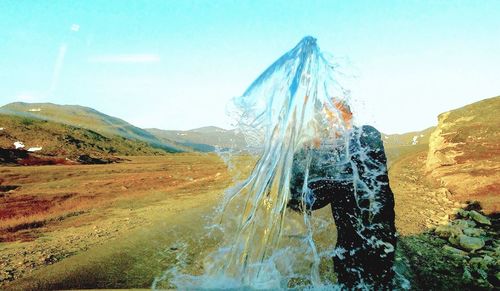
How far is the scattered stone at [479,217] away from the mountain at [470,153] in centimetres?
92

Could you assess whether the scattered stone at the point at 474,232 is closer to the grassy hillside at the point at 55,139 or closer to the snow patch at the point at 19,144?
the grassy hillside at the point at 55,139

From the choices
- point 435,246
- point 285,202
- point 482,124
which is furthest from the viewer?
point 482,124

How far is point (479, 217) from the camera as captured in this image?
383 inches

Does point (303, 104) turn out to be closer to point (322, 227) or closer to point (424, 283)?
point (424, 283)

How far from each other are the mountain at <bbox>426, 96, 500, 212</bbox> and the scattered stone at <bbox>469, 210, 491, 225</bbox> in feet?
3.03

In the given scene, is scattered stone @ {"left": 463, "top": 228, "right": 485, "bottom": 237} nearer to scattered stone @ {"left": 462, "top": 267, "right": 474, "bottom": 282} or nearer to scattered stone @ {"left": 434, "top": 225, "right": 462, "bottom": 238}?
scattered stone @ {"left": 434, "top": 225, "right": 462, "bottom": 238}

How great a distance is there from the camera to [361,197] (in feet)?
10.9

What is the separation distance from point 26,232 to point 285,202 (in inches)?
386

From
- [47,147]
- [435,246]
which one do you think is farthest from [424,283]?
[47,147]

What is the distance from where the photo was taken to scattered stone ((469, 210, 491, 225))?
942cm

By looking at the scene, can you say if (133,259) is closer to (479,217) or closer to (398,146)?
(479,217)

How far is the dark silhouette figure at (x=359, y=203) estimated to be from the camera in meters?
3.24

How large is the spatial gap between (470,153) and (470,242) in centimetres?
1190

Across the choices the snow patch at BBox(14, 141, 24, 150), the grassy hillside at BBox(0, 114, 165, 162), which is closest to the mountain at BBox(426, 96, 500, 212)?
the grassy hillside at BBox(0, 114, 165, 162)
